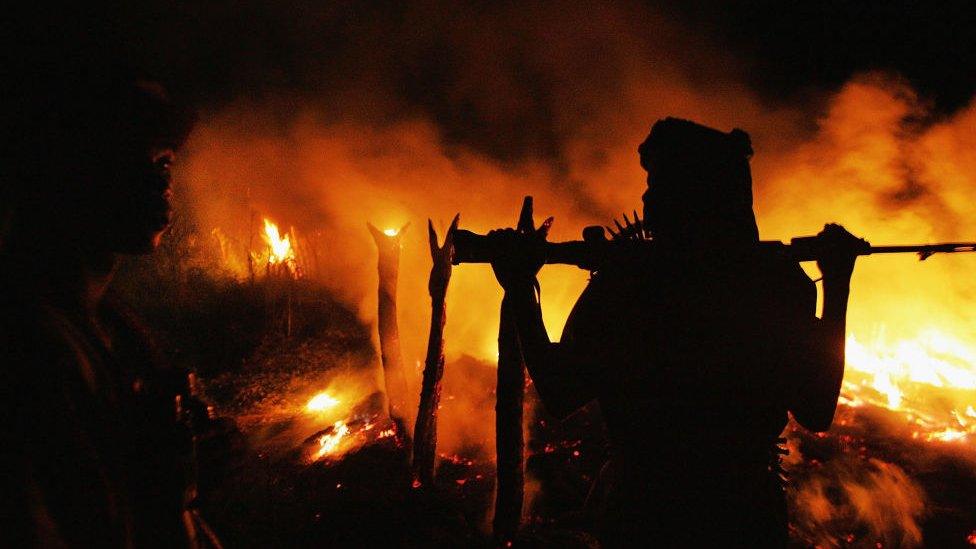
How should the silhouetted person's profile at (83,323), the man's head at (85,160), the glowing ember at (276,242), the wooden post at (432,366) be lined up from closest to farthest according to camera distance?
the silhouetted person's profile at (83,323), the man's head at (85,160), the wooden post at (432,366), the glowing ember at (276,242)

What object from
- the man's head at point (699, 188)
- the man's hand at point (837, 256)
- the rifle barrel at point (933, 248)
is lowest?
the man's hand at point (837, 256)

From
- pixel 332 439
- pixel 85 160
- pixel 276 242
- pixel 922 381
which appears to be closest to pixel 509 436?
pixel 85 160

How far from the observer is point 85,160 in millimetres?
1479

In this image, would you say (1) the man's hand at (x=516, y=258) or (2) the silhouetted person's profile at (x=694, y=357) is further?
(1) the man's hand at (x=516, y=258)

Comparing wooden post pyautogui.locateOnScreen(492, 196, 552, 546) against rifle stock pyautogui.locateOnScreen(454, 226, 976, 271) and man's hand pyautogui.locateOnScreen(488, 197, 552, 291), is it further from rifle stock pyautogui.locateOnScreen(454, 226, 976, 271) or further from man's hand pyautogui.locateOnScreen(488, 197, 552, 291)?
man's hand pyautogui.locateOnScreen(488, 197, 552, 291)

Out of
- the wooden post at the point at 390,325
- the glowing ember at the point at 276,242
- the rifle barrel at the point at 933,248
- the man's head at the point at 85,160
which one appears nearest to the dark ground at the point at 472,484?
the man's head at the point at 85,160

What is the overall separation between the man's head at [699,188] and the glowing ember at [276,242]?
30158mm

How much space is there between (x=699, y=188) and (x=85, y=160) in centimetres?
280

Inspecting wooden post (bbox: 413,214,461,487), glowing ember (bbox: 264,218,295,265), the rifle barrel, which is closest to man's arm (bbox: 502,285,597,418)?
the rifle barrel

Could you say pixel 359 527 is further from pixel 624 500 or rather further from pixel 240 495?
pixel 624 500

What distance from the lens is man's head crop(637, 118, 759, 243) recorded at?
2.23m

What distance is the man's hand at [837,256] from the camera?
238 cm

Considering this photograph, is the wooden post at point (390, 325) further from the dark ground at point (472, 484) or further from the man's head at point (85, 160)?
the man's head at point (85, 160)

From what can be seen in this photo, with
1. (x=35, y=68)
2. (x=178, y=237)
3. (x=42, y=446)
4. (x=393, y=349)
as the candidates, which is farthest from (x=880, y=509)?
(x=178, y=237)
